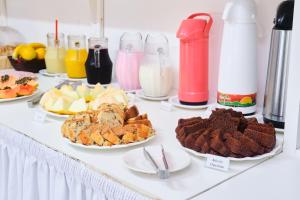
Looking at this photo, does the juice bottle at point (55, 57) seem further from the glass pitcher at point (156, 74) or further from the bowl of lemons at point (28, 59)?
the glass pitcher at point (156, 74)

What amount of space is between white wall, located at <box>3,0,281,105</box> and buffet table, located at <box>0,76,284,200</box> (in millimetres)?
266

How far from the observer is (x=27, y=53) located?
1837 mm

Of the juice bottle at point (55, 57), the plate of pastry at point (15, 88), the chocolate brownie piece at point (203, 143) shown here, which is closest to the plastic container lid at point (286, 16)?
the chocolate brownie piece at point (203, 143)

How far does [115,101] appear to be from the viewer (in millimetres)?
1162

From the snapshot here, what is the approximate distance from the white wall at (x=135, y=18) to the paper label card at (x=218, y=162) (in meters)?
0.51

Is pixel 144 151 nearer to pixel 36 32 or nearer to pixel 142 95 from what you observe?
pixel 142 95

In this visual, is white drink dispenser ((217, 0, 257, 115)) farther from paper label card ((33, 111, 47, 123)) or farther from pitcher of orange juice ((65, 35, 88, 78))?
pitcher of orange juice ((65, 35, 88, 78))

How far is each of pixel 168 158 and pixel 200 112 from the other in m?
0.41

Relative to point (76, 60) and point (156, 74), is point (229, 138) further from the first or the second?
point (76, 60)

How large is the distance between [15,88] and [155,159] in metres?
0.72

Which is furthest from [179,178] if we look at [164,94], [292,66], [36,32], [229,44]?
[36,32]

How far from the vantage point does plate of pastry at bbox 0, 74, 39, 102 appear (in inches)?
52.7

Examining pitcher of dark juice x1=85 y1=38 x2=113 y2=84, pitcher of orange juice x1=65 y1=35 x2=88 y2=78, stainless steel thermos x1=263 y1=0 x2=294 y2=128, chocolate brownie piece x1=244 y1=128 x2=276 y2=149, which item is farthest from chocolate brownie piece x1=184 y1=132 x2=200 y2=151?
pitcher of orange juice x1=65 y1=35 x2=88 y2=78

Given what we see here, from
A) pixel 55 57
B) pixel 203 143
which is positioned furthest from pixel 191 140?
pixel 55 57
